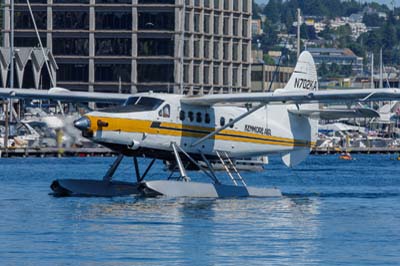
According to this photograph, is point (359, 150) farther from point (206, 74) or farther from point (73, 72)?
point (73, 72)

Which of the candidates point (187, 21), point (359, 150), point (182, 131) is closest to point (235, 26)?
point (187, 21)

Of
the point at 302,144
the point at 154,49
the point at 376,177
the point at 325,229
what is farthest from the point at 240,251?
the point at 154,49

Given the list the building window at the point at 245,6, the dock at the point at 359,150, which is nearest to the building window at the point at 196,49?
the building window at the point at 245,6

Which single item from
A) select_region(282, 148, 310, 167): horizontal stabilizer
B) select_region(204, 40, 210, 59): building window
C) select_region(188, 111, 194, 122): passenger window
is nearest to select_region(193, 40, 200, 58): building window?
select_region(204, 40, 210, 59): building window

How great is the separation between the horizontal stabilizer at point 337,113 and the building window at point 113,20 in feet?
237

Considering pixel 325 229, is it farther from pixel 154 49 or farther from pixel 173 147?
pixel 154 49

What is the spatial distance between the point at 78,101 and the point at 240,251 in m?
15.7

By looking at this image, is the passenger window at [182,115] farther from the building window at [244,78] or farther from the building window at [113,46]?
the building window at [244,78]

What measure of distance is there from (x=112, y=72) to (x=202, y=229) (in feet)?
275

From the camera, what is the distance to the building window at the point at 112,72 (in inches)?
4496

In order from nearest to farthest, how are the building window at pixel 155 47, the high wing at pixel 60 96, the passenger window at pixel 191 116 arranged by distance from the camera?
the passenger window at pixel 191 116, the high wing at pixel 60 96, the building window at pixel 155 47

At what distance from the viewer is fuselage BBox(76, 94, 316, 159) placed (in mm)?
36969

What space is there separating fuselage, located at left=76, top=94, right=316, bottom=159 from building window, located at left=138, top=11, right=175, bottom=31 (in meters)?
70.8

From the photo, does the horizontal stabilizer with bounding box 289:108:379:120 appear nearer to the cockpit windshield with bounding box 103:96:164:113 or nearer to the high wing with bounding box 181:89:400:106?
the high wing with bounding box 181:89:400:106
